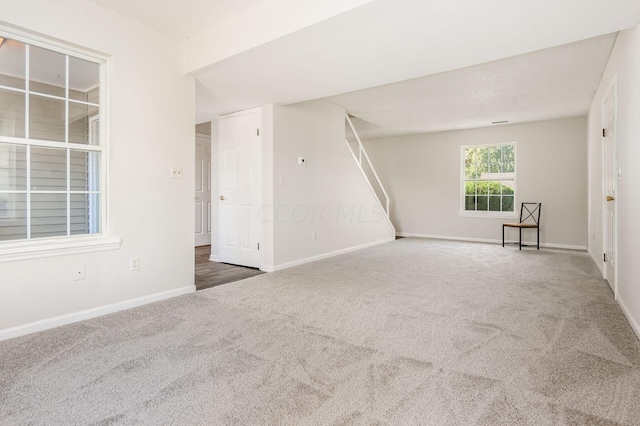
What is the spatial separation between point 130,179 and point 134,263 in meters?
0.73

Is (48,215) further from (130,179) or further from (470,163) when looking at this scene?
(470,163)

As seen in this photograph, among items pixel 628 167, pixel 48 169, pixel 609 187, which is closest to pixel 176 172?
pixel 48 169

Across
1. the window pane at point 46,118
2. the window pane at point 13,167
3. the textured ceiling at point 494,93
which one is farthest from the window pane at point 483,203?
the window pane at point 13,167

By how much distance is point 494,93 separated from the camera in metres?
4.89

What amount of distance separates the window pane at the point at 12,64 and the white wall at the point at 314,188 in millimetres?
2571

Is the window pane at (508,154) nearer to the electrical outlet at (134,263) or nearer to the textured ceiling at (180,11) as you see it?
the textured ceiling at (180,11)

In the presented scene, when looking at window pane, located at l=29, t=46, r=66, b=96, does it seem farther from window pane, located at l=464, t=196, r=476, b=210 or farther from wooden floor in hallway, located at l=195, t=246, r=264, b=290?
window pane, located at l=464, t=196, r=476, b=210

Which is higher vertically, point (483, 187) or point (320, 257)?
point (483, 187)

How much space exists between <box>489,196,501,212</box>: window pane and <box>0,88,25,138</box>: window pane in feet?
24.6

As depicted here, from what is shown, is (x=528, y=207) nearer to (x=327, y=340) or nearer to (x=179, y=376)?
(x=327, y=340)

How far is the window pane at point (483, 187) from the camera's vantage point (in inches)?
291

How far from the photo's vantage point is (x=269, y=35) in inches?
105

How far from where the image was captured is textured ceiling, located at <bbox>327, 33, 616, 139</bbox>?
374 centimetres

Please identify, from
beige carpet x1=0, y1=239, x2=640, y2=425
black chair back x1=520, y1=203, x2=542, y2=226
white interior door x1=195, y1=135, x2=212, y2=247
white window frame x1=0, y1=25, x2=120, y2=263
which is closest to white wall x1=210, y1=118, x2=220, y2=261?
white interior door x1=195, y1=135, x2=212, y2=247
